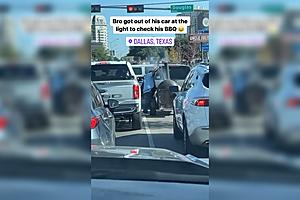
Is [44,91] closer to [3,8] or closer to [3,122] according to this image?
[3,122]

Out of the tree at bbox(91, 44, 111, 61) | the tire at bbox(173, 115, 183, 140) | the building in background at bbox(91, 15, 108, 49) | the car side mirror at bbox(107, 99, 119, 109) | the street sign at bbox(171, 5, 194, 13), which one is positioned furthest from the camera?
the car side mirror at bbox(107, 99, 119, 109)

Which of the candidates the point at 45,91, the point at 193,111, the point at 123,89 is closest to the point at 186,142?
the point at 193,111

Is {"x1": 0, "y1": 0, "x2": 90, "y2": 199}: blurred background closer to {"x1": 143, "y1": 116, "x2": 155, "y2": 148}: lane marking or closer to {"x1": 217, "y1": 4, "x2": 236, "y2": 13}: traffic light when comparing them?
{"x1": 217, "y1": 4, "x2": 236, "y2": 13}: traffic light

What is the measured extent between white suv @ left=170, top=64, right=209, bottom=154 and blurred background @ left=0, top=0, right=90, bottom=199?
2.12 m

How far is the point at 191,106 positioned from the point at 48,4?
2868 mm

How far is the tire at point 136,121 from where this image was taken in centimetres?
543

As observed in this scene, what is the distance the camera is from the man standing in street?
6.03 meters

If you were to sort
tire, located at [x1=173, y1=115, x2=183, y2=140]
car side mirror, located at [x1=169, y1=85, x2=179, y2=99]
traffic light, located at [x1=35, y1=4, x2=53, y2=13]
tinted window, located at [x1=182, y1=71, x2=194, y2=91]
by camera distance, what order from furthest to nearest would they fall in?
car side mirror, located at [x1=169, y1=85, x2=179, y2=99] → tire, located at [x1=173, y1=115, x2=183, y2=140] → tinted window, located at [x1=182, y1=71, x2=194, y2=91] → traffic light, located at [x1=35, y1=4, x2=53, y2=13]

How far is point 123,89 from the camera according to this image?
19.3ft

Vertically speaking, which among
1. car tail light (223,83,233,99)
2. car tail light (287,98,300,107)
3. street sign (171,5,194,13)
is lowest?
car tail light (287,98,300,107)

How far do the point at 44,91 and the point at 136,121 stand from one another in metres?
4.07

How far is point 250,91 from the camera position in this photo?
159 cm

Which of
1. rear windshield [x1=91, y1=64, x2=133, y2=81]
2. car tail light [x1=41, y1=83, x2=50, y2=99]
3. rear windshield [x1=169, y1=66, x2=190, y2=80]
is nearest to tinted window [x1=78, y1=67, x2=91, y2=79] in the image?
car tail light [x1=41, y1=83, x2=50, y2=99]

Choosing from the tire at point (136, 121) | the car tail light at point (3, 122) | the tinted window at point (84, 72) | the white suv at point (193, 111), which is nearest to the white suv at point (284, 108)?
the tinted window at point (84, 72)
